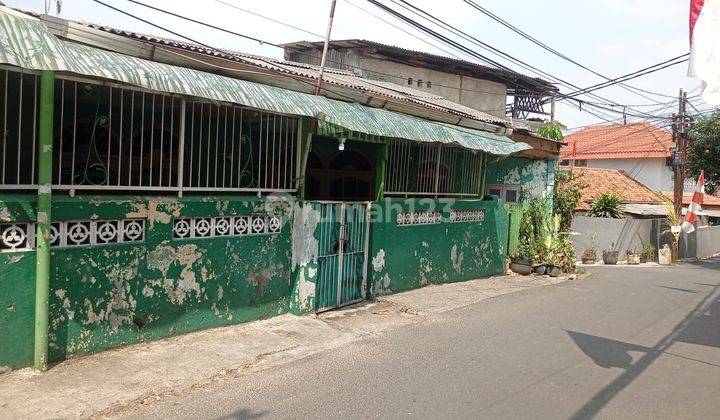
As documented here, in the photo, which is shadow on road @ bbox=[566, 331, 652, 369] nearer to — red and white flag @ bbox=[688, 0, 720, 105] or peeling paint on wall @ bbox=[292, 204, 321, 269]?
red and white flag @ bbox=[688, 0, 720, 105]

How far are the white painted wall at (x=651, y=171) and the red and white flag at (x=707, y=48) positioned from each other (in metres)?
26.9

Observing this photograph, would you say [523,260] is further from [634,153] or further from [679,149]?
[634,153]

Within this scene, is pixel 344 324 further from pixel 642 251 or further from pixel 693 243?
pixel 693 243

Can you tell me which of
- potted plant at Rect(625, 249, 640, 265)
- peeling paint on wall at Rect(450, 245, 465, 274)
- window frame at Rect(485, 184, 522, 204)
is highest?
window frame at Rect(485, 184, 522, 204)

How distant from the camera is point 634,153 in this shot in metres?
31.2

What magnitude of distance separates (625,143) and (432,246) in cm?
2774

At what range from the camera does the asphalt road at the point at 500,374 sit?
4.38 metres

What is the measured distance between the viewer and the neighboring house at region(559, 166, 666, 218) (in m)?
22.1

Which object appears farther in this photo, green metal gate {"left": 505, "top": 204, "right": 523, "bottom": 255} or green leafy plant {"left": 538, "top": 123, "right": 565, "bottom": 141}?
→ green leafy plant {"left": 538, "top": 123, "right": 565, "bottom": 141}

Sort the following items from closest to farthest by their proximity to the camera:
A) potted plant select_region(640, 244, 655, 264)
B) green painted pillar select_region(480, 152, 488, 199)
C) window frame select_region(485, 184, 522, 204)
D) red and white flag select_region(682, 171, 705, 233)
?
green painted pillar select_region(480, 152, 488, 199) < window frame select_region(485, 184, 522, 204) < red and white flag select_region(682, 171, 705, 233) < potted plant select_region(640, 244, 655, 264)

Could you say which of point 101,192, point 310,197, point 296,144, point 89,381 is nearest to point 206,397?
point 89,381

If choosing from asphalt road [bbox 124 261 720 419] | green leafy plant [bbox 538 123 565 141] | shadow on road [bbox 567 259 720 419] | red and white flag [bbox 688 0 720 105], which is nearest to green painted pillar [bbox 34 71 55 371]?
asphalt road [bbox 124 261 720 419]

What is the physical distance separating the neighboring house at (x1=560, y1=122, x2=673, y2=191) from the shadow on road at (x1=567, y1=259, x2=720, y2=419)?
21.0 m

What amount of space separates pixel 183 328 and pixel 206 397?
1.53 meters
